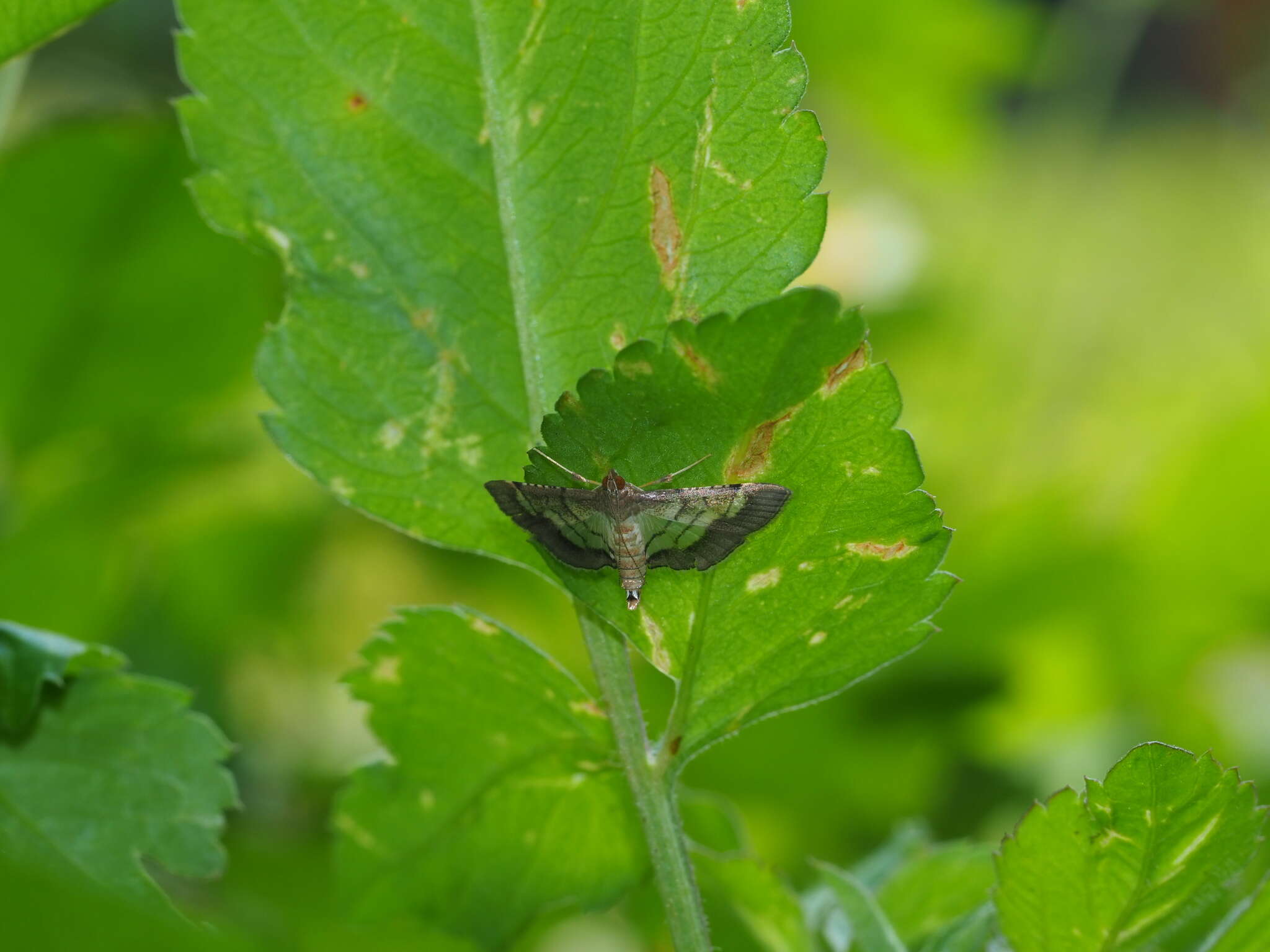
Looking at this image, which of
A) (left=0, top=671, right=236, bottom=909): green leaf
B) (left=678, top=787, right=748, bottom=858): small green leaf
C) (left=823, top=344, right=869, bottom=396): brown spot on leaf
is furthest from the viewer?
(left=678, top=787, right=748, bottom=858): small green leaf

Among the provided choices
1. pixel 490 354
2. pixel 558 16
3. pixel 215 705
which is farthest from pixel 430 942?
pixel 215 705

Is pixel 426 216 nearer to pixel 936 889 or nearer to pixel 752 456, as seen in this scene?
pixel 752 456

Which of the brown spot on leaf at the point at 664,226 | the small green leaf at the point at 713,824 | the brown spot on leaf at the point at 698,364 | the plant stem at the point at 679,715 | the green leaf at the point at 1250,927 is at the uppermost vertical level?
the brown spot on leaf at the point at 664,226

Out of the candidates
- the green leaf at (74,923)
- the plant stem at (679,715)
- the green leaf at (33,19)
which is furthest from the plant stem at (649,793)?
the green leaf at (33,19)

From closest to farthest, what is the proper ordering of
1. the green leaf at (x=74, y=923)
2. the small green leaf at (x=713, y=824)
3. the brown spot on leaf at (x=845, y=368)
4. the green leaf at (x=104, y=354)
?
the green leaf at (x=74, y=923)
the brown spot on leaf at (x=845, y=368)
the small green leaf at (x=713, y=824)
the green leaf at (x=104, y=354)

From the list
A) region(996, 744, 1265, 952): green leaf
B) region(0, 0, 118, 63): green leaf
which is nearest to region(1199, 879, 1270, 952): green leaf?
region(996, 744, 1265, 952): green leaf

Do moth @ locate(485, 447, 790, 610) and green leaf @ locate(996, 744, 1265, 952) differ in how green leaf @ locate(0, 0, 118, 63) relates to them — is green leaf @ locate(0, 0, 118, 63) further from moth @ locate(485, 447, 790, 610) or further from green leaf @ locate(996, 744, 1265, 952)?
green leaf @ locate(996, 744, 1265, 952)

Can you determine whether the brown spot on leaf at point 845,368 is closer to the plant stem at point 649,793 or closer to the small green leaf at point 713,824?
the plant stem at point 649,793
